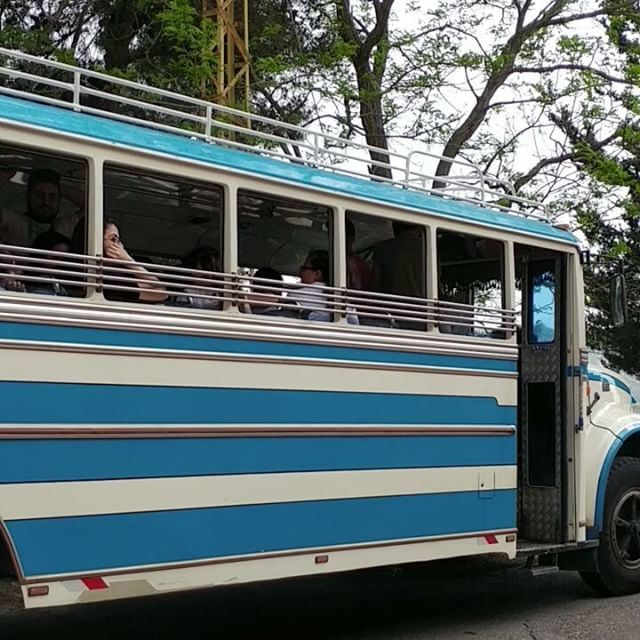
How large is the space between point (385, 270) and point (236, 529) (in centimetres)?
194

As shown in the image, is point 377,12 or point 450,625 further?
point 377,12

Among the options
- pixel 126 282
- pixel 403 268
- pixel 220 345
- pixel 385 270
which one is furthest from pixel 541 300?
pixel 126 282

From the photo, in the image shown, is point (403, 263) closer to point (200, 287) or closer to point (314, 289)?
point (314, 289)

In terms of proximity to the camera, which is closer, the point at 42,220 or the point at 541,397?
the point at 42,220

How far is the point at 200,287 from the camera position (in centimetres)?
539

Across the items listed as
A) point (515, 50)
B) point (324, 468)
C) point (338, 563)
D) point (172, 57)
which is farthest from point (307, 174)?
point (515, 50)

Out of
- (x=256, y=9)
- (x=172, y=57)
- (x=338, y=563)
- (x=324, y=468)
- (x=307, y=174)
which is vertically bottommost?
(x=338, y=563)

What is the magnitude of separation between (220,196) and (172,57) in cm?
656

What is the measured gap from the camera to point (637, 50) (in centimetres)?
1388

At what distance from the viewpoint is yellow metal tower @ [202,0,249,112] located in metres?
10.9

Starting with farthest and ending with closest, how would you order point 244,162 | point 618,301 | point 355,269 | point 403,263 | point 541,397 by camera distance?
point 618,301
point 541,397
point 403,263
point 355,269
point 244,162

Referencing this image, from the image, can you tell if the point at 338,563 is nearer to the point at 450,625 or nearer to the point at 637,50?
the point at 450,625

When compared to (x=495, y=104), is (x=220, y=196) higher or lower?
lower

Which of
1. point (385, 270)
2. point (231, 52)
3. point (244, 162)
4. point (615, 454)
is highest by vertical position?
point (231, 52)
